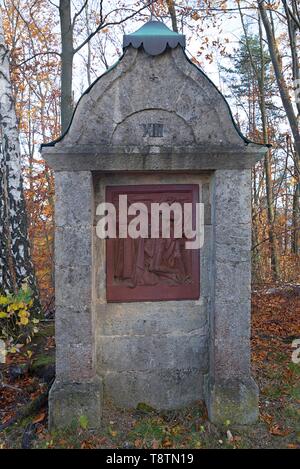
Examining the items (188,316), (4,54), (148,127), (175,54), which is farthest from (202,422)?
(4,54)

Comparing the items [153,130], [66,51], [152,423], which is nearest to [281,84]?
[66,51]

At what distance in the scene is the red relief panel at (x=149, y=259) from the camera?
368 centimetres

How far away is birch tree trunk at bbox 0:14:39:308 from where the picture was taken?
5496 millimetres

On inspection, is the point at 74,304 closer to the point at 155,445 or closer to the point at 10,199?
the point at 155,445

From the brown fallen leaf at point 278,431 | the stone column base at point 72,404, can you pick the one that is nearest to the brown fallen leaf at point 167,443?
the stone column base at point 72,404

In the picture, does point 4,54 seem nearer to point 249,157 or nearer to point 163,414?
point 249,157

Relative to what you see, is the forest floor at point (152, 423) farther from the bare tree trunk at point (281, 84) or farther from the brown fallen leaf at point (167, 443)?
the bare tree trunk at point (281, 84)

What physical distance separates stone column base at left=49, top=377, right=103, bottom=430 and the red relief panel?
2.78 ft

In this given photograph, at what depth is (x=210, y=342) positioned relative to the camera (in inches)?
148

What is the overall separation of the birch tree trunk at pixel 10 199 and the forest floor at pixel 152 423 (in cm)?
141

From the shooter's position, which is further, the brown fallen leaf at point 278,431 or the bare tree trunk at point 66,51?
the bare tree trunk at point 66,51

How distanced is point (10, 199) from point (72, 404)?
3.40 m

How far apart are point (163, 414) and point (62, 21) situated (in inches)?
326

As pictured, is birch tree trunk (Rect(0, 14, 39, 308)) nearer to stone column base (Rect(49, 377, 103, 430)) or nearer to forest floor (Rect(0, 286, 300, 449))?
forest floor (Rect(0, 286, 300, 449))
